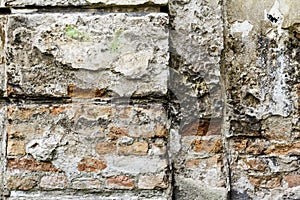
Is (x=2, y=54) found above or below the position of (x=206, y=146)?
above

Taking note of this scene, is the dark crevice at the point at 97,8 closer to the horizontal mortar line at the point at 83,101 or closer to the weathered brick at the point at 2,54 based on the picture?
the weathered brick at the point at 2,54

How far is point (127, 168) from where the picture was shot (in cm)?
157

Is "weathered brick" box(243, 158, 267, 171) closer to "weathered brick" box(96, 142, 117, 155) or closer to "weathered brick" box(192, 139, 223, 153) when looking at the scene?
"weathered brick" box(192, 139, 223, 153)

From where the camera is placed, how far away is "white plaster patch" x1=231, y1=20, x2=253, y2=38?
5.78ft

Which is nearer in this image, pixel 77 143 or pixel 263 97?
pixel 77 143

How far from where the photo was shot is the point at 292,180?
176 cm

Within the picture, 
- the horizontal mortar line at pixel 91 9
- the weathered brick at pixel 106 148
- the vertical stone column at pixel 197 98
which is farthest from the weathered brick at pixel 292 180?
the horizontal mortar line at pixel 91 9

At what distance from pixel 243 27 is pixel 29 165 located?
2.98ft

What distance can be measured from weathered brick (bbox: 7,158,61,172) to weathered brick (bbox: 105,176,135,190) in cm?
17

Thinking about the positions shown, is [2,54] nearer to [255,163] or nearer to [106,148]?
[106,148]

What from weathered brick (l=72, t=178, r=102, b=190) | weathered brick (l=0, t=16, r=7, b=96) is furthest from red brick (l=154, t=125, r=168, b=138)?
weathered brick (l=0, t=16, r=7, b=96)

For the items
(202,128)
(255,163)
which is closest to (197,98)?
(202,128)

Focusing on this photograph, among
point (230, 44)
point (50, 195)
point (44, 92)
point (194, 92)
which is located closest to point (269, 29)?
point (230, 44)

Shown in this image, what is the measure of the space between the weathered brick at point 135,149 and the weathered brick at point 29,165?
225mm
